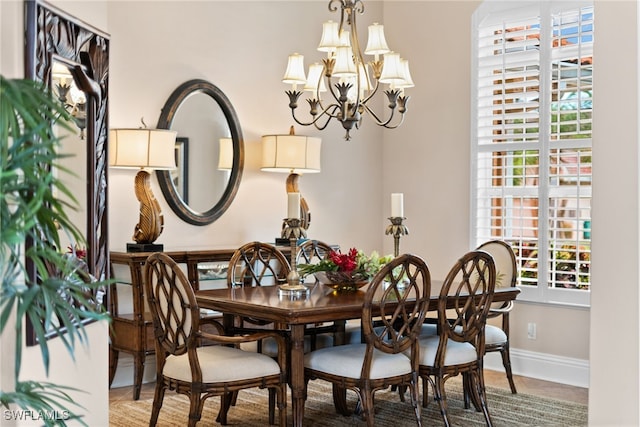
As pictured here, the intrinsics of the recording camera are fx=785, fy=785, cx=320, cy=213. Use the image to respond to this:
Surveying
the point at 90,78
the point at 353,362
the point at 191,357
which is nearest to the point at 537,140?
the point at 353,362

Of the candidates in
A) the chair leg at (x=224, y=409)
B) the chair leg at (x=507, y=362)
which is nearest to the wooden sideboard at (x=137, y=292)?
the chair leg at (x=224, y=409)

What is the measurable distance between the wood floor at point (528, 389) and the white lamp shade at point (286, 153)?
1.74 m

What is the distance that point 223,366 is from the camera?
12.1 ft

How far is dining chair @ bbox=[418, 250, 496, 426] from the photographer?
13.3 feet

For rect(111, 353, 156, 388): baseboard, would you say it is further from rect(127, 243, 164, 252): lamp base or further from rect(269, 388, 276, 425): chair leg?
rect(269, 388, 276, 425): chair leg

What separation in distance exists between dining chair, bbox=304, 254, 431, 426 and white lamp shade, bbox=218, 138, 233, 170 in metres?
2.05

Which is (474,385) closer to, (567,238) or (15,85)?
(567,238)

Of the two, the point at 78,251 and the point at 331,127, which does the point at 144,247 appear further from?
the point at 331,127

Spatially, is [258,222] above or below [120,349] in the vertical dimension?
above

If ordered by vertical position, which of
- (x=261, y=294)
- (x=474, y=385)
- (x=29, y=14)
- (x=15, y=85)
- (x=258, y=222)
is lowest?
(x=474, y=385)

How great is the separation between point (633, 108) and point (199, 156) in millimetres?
3259

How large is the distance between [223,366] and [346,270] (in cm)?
95

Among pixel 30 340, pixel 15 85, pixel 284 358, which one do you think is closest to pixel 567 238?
pixel 284 358

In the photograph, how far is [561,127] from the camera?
5.67m
